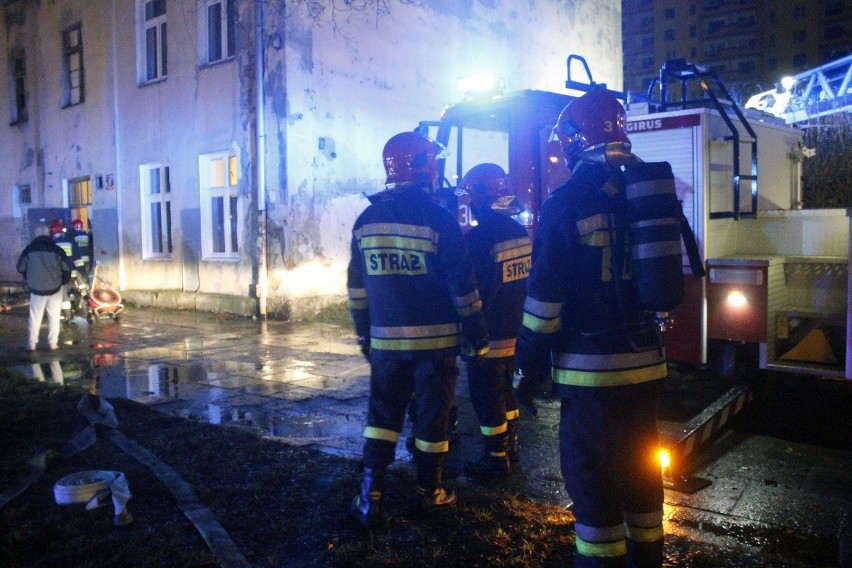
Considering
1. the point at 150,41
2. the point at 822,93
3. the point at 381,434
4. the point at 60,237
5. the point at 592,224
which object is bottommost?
the point at 381,434

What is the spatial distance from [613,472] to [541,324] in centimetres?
65

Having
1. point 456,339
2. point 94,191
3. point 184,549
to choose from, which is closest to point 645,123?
point 456,339

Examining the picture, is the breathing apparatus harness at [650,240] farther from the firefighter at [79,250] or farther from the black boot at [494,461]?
the firefighter at [79,250]

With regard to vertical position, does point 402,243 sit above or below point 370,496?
above

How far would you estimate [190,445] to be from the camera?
17.8ft

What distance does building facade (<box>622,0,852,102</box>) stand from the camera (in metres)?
66.6

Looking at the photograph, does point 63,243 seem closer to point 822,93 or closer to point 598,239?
point 598,239

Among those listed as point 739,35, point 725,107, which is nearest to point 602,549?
point 725,107

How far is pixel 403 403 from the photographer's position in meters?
3.96

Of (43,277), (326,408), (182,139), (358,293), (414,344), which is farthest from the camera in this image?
(182,139)

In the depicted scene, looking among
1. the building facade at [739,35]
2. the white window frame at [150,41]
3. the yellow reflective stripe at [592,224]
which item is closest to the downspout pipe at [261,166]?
the white window frame at [150,41]

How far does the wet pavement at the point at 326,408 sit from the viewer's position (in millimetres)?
4070

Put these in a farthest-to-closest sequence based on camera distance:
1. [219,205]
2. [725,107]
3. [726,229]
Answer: [219,205], [725,107], [726,229]

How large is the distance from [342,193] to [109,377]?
6096mm
